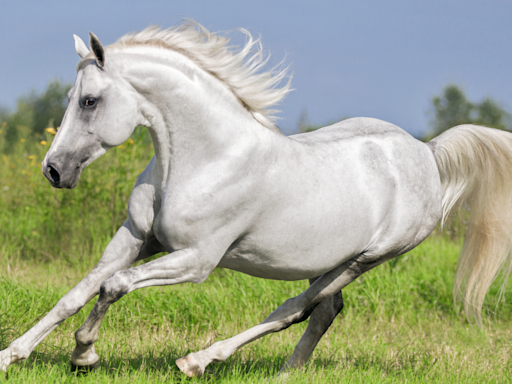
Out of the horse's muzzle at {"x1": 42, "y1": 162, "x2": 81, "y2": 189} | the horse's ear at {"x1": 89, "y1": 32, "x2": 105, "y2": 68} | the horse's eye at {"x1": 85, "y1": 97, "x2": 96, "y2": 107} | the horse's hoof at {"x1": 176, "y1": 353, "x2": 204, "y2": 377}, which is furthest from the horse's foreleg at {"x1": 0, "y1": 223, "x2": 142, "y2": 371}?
the horse's ear at {"x1": 89, "y1": 32, "x2": 105, "y2": 68}

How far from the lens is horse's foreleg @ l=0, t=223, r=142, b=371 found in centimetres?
253

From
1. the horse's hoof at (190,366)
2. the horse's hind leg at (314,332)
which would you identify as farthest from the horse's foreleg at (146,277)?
the horse's hind leg at (314,332)

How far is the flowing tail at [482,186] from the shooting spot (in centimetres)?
371

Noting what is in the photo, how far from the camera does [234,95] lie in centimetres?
281

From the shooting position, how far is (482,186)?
3730mm

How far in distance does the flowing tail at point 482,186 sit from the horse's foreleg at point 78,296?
7.08 feet

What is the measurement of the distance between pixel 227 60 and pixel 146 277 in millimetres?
1171

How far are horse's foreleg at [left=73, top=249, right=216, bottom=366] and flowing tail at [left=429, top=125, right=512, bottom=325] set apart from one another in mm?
1921

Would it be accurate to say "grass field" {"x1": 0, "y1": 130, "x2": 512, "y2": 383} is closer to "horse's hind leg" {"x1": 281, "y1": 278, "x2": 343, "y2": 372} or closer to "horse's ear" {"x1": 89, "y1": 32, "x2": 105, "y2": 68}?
"horse's hind leg" {"x1": 281, "y1": 278, "x2": 343, "y2": 372}

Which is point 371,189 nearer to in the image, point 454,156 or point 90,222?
point 454,156

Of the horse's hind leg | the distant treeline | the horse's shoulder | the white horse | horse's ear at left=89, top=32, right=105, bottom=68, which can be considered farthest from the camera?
the distant treeline

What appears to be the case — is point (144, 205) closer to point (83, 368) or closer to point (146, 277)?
point (146, 277)

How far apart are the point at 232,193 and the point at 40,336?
3.76 feet

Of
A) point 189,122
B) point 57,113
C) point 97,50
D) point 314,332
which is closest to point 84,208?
point 314,332
